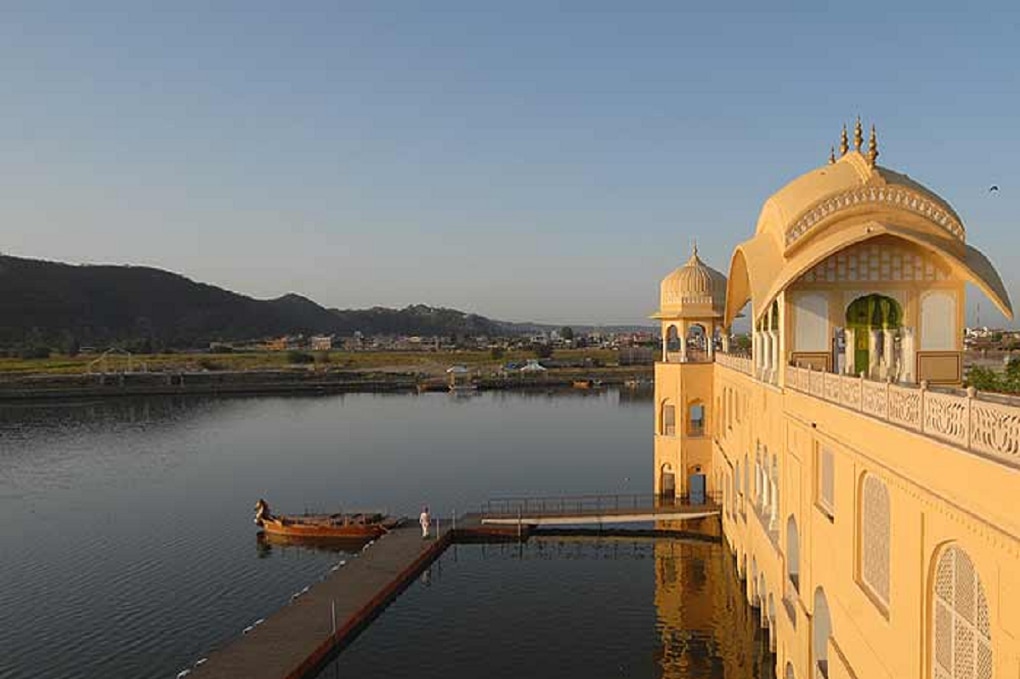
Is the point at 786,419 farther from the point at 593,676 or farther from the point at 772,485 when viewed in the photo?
the point at 593,676

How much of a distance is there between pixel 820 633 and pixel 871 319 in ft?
21.2

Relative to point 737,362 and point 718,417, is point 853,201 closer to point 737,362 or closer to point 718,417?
Result: point 737,362

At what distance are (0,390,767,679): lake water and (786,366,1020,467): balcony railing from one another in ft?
35.9

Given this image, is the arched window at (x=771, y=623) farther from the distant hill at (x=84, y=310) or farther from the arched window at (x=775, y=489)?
the distant hill at (x=84, y=310)

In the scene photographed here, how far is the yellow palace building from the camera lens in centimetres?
629

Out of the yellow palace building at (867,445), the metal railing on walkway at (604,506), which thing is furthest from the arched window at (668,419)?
the yellow palace building at (867,445)

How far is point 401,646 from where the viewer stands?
1922 centimetres

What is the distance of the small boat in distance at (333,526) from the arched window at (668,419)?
10.5 meters

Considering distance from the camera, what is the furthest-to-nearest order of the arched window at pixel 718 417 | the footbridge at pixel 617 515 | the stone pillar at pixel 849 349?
the arched window at pixel 718 417, the footbridge at pixel 617 515, the stone pillar at pixel 849 349

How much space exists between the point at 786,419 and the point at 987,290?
4.41m

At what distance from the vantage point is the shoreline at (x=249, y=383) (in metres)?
91.7

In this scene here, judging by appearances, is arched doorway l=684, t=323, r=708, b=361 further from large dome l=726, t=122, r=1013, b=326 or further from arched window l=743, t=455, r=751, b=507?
large dome l=726, t=122, r=1013, b=326

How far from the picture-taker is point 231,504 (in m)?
36.2

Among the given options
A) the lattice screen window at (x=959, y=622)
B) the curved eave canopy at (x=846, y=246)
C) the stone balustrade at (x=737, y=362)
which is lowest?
the lattice screen window at (x=959, y=622)
